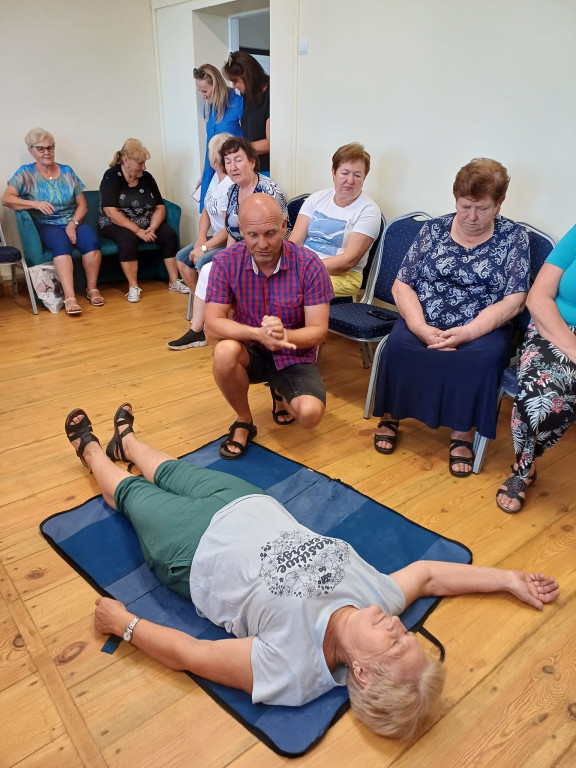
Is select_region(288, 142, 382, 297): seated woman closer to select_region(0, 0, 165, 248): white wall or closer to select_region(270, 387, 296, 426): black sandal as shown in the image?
select_region(270, 387, 296, 426): black sandal

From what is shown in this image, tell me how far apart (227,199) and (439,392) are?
6.60ft

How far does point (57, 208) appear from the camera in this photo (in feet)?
14.0

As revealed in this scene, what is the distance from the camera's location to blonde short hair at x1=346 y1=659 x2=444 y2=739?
1.19 m

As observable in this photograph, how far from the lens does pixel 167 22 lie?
4.79 m

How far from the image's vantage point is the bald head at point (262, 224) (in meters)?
2.05

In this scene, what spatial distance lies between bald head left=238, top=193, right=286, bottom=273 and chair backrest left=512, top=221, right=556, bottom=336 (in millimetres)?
1166

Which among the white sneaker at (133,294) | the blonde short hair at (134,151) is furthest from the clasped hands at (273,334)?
the blonde short hair at (134,151)

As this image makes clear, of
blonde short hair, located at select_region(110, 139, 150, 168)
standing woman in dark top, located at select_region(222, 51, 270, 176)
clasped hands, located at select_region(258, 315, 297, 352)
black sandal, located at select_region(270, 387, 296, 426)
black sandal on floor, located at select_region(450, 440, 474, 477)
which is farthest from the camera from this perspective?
blonde short hair, located at select_region(110, 139, 150, 168)

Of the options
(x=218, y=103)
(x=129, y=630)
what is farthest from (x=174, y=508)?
(x=218, y=103)

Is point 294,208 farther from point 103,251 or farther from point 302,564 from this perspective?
point 302,564

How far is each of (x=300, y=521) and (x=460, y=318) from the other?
118cm

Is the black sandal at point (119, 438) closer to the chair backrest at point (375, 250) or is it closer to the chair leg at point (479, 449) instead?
the chair leg at point (479, 449)

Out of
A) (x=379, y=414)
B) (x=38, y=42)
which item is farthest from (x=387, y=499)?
(x=38, y=42)

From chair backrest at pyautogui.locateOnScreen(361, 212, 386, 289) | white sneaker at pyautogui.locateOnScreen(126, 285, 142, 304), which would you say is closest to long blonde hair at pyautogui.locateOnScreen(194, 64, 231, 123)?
white sneaker at pyautogui.locateOnScreen(126, 285, 142, 304)
